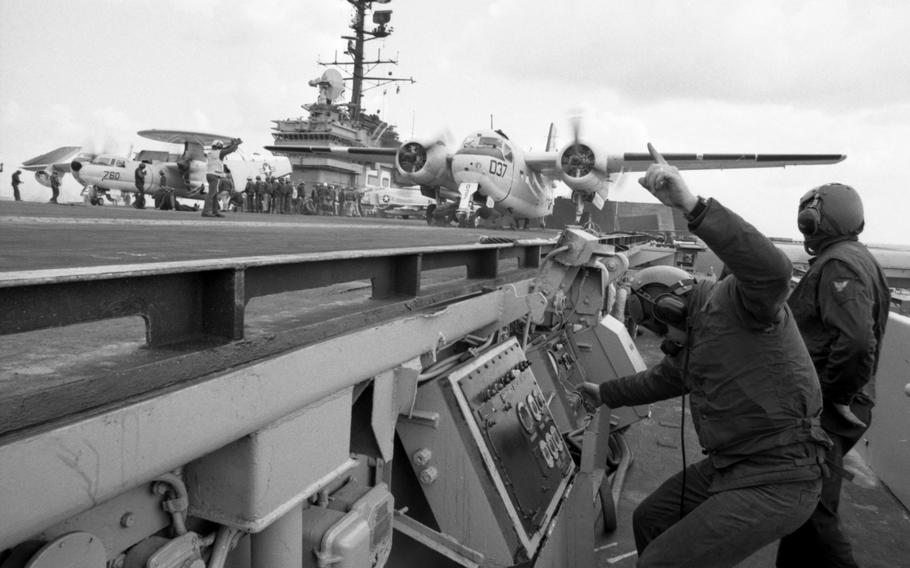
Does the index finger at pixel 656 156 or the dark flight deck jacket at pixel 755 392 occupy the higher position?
the index finger at pixel 656 156

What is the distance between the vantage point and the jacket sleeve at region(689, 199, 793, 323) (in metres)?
2.35

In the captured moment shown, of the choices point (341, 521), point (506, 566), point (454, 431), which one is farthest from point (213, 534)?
point (506, 566)

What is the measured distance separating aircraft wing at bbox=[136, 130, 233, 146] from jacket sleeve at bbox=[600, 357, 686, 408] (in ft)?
→ 67.9

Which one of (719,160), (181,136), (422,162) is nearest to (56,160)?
(181,136)

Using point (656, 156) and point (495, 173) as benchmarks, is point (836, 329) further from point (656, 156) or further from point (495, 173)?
point (495, 173)

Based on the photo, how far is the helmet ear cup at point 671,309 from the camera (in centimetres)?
299

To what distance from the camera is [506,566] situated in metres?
2.89

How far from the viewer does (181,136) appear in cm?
2288

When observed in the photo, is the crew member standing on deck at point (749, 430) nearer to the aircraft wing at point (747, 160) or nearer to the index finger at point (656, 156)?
the index finger at point (656, 156)

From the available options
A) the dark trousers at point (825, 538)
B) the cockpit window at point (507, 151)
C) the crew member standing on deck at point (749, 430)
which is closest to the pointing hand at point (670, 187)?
the crew member standing on deck at point (749, 430)

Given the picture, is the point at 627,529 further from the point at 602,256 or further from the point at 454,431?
the point at 454,431

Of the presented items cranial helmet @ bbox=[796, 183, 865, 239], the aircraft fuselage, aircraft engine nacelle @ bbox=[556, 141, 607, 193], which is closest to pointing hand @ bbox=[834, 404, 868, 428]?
cranial helmet @ bbox=[796, 183, 865, 239]

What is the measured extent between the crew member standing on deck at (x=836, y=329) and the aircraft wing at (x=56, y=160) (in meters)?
27.4

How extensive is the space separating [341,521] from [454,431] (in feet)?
→ 2.84
